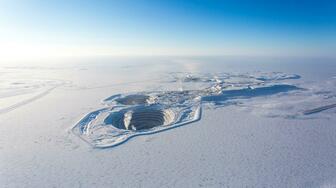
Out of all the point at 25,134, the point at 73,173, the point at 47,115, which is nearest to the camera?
the point at 73,173

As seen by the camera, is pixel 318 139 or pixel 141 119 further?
pixel 141 119

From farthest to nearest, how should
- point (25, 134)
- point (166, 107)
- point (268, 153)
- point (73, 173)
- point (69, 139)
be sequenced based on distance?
point (166, 107)
point (25, 134)
point (69, 139)
point (268, 153)
point (73, 173)

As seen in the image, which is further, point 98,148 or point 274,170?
point 98,148

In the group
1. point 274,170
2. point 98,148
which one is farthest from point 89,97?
point 274,170

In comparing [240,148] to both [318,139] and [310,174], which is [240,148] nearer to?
[310,174]

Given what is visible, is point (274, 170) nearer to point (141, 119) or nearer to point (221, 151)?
point (221, 151)

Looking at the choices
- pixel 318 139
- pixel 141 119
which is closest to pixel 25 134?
pixel 141 119

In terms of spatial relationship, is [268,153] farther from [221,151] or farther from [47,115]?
[47,115]

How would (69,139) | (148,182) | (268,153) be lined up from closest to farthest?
1. (148,182)
2. (268,153)
3. (69,139)

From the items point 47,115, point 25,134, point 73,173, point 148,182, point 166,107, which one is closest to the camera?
point 148,182
